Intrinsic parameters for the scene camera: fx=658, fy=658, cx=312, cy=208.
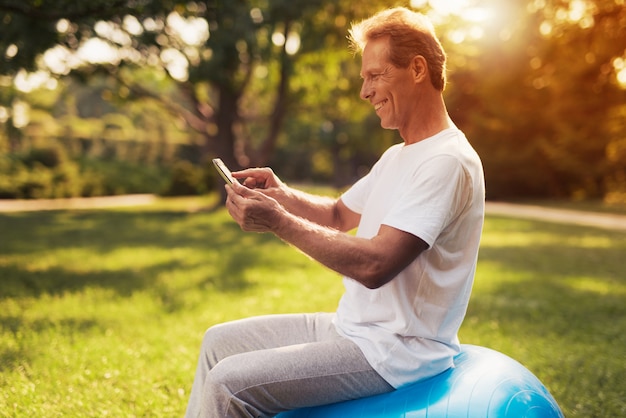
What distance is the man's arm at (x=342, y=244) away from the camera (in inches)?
78.5

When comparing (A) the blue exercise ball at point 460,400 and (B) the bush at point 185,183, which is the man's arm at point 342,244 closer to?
(A) the blue exercise ball at point 460,400

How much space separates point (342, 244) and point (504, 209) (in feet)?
68.6

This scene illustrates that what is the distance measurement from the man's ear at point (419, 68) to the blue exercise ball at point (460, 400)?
1.04 meters

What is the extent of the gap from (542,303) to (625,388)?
2.79 metres

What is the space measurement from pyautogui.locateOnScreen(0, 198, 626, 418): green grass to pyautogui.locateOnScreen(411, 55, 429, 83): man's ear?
2477 mm

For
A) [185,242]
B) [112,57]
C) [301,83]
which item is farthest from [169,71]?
[185,242]

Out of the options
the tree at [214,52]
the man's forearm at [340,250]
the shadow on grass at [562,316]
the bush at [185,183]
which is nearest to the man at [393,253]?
the man's forearm at [340,250]

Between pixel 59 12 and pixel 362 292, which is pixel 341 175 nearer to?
pixel 59 12

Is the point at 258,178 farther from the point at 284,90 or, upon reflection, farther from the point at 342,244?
the point at 284,90

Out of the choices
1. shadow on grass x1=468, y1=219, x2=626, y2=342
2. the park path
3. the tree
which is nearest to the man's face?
shadow on grass x1=468, y1=219, x2=626, y2=342

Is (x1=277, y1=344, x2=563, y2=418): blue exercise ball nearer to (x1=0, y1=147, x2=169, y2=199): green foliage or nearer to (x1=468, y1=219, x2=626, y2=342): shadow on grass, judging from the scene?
(x1=468, y1=219, x2=626, y2=342): shadow on grass

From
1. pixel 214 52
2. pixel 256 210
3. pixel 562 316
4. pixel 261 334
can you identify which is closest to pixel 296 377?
pixel 261 334

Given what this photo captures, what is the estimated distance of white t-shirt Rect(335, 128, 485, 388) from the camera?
2.04m

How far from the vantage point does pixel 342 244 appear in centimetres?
203
